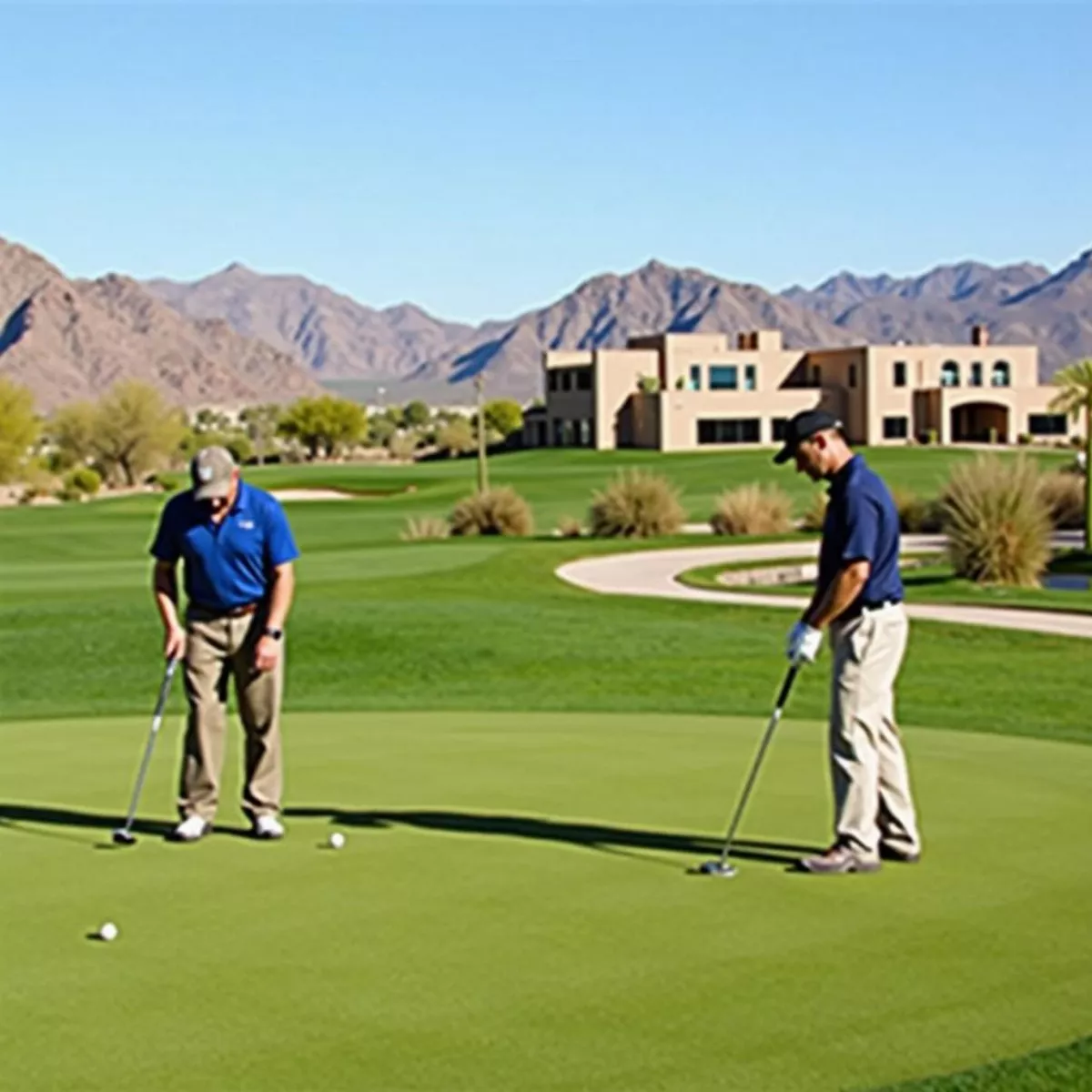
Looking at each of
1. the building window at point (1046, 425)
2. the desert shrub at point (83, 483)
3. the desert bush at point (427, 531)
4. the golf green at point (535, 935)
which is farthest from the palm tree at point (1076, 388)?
the building window at point (1046, 425)

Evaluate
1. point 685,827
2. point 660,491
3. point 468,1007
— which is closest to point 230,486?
point 685,827

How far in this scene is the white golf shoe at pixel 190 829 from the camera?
33.0 feet

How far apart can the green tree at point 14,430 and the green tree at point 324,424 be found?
108 ft

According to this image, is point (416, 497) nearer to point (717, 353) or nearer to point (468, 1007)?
point (717, 353)

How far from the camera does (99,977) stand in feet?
24.0

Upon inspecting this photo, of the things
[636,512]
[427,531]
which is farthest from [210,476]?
[427,531]

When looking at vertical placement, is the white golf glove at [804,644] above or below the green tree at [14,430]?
above

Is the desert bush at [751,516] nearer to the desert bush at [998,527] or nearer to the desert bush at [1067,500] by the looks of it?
the desert bush at [1067,500]

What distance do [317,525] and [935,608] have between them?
111 ft

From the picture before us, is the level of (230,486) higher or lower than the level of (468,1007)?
higher

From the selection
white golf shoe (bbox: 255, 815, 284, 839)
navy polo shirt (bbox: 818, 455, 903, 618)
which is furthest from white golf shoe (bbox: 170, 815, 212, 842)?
navy polo shirt (bbox: 818, 455, 903, 618)

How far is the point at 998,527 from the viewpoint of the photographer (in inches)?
1314

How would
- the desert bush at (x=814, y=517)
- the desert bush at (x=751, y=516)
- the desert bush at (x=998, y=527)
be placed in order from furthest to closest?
the desert bush at (x=751, y=516), the desert bush at (x=814, y=517), the desert bush at (x=998, y=527)

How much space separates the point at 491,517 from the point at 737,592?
671 inches
